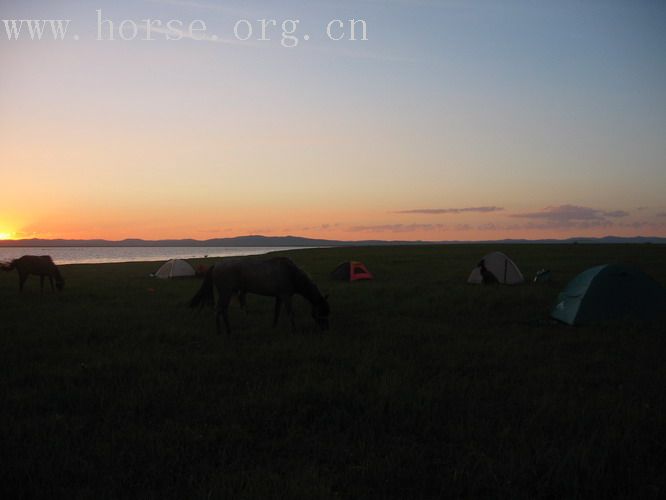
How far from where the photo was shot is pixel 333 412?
6363 mm

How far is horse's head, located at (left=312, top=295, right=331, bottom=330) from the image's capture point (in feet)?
40.3

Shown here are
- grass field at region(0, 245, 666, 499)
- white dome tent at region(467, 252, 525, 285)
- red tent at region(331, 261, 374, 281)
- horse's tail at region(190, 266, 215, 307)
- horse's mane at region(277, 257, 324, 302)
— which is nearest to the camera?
grass field at region(0, 245, 666, 499)

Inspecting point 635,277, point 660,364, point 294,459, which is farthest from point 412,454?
point 635,277

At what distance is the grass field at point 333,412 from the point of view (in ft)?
15.2

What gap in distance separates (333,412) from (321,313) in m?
6.09

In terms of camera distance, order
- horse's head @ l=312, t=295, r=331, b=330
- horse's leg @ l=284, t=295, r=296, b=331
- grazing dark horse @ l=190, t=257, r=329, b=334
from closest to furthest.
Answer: horse's leg @ l=284, t=295, r=296, b=331
horse's head @ l=312, t=295, r=331, b=330
grazing dark horse @ l=190, t=257, r=329, b=334

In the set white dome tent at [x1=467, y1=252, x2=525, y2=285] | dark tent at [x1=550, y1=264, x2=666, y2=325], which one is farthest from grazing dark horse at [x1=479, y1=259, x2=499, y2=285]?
dark tent at [x1=550, y1=264, x2=666, y2=325]

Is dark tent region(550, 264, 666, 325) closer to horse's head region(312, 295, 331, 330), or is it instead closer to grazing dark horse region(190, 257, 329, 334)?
horse's head region(312, 295, 331, 330)

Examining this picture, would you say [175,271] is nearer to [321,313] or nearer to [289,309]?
[289,309]

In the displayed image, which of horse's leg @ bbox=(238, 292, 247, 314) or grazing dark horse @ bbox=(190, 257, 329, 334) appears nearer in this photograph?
grazing dark horse @ bbox=(190, 257, 329, 334)

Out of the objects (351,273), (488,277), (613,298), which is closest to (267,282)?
(613,298)

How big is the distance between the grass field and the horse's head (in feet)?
1.32

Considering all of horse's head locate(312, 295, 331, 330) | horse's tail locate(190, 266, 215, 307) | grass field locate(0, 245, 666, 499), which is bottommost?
grass field locate(0, 245, 666, 499)

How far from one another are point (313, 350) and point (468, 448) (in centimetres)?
493
